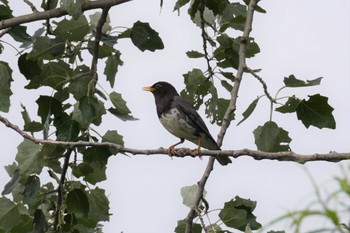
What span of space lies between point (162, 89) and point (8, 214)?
10.3 ft

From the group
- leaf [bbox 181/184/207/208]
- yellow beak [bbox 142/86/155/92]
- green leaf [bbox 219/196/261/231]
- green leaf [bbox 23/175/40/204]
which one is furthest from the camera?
yellow beak [bbox 142/86/155/92]

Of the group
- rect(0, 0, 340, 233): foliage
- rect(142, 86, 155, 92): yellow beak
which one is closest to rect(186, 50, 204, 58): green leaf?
rect(0, 0, 340, 233): foliage

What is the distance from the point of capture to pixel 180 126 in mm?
7586

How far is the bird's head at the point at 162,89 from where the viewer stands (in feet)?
27.5

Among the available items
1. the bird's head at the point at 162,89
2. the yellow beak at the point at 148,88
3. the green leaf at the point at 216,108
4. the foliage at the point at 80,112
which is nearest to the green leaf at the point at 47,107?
the foliage at the point at 80,112

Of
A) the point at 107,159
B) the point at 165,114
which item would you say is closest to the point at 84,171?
the point at 107,159

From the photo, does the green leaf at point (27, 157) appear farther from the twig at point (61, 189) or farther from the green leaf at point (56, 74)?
the green leaf at point (56, 74)

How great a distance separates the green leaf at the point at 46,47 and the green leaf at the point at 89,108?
62 centimetres

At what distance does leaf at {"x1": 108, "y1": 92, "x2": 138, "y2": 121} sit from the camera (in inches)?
218

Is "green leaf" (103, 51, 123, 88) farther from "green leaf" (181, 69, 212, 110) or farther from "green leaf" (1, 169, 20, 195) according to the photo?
"green leaf" (1, 169, 20, 195)

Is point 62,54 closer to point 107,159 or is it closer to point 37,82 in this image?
point 37,82

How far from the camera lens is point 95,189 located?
19.9 ft

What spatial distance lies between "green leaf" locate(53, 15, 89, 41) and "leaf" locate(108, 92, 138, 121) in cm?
50

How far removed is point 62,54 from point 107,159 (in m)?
0.86
